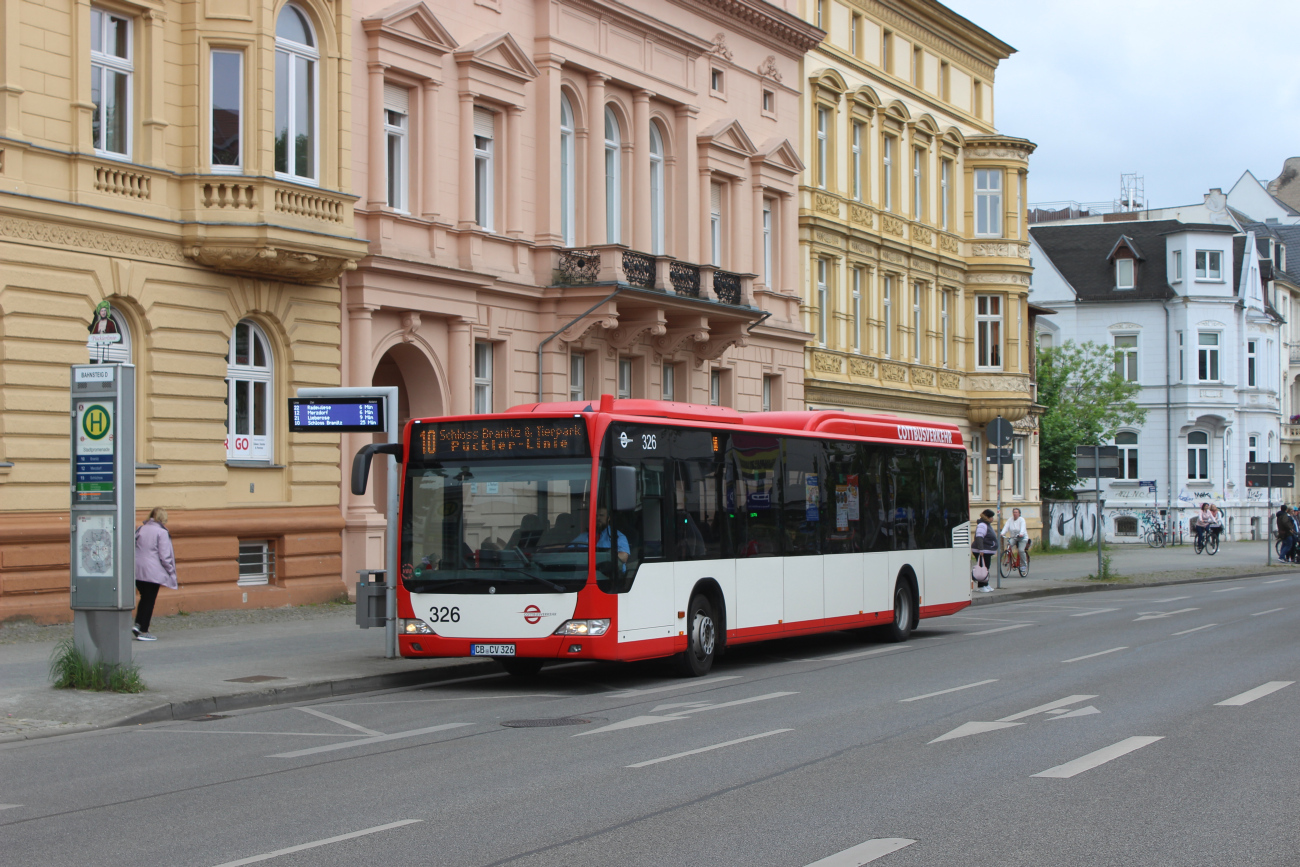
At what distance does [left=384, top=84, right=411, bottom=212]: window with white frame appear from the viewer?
27.6 meters

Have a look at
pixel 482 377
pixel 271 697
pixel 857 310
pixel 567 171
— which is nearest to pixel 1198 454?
pixel 857 310

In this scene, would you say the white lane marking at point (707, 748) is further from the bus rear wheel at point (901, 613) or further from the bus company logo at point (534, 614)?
the bus rear wheel at point (901, 613)

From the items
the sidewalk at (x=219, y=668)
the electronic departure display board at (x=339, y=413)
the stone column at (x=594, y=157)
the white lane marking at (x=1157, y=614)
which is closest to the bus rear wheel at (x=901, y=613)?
the white lane marking at (x=1157, y=614)

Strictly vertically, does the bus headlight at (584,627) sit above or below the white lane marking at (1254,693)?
above

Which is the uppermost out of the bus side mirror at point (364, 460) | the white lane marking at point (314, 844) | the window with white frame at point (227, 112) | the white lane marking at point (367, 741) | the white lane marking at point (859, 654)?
the window with white frame at point (227, 112)

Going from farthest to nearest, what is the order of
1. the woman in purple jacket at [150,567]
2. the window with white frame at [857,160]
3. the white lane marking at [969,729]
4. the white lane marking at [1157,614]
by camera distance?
1. the window with white frame at [857,160]
2. the white lane marking at [1157,614]
3. the woman in purple jacket at [150,567]
4. the white lane marking at [969,729]

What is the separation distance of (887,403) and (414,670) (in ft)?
102

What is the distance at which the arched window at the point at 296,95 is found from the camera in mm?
24188

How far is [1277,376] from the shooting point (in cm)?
8169

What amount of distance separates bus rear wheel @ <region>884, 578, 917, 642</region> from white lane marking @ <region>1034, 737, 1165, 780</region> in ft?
34.1

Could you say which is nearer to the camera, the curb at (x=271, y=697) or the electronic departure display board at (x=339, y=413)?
the curb at (x=271, y=697)

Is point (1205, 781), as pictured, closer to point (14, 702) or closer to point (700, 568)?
point (700, 568)

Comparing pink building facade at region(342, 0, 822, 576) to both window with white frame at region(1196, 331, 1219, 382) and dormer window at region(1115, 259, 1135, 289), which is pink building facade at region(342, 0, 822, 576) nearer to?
dormer window at region(1115, 259, 1135, 289)

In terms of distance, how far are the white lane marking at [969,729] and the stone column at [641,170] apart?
22.7 m
